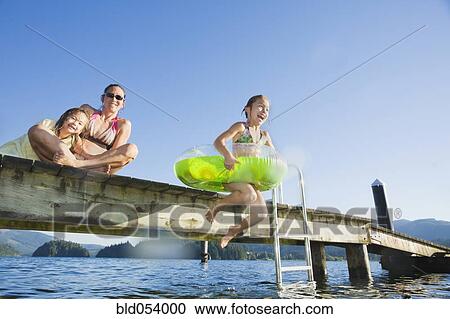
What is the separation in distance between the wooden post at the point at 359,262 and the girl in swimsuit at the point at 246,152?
5.46 meters

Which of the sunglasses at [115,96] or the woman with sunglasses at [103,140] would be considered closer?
the woman with sunglasses at [103,140]

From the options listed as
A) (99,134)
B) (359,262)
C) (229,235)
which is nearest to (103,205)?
(99,134)

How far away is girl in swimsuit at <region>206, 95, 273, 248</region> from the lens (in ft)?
12.7

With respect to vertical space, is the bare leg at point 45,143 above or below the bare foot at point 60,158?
above

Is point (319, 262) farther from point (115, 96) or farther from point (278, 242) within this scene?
point (115, 96)

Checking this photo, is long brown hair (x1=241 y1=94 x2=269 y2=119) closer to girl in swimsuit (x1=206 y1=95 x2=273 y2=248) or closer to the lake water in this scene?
girl in swimsuit (x1=206 y1=95 x2=273 y2=248)

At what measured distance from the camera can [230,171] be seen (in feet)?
12.7

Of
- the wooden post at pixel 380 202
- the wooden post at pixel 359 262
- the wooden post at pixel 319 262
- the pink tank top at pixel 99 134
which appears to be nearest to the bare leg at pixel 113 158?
the pink tank top at pixel 99 134

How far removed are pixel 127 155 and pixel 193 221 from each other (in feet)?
4.26

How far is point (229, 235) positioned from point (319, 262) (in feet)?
22.4

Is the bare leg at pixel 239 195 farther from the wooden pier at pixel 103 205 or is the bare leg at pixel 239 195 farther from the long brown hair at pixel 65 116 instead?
the long brown hair at pixel 65 116

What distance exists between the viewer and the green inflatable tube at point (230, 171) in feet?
12.6

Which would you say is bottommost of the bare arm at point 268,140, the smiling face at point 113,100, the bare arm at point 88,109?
the bare arm at point 268,140
